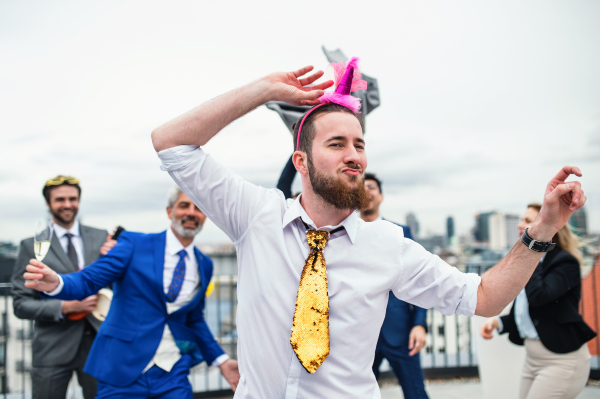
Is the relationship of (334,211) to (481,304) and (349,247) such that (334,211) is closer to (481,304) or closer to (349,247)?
(349,247)

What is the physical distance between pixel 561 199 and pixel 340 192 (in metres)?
0.78

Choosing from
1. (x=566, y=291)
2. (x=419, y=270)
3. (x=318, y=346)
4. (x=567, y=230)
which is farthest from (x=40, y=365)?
(x=567, y=230)

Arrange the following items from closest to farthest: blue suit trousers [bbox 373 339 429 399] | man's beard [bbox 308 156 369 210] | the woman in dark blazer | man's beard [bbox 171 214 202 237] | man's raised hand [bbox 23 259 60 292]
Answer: man's beard [bbox 308 156 369 210] → man's raised hand [bbox 23 259 60 292] → man's beard [bbox 171 214 202 237] → the woman in dark blazer → blue suit trousers [bbox 373 339 429 399]

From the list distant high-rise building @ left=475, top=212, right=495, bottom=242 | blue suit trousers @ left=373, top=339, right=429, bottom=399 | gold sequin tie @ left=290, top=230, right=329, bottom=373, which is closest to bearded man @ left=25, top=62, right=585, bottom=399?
gold sequin tie @ left=290, top=230, right=329, bottom=373

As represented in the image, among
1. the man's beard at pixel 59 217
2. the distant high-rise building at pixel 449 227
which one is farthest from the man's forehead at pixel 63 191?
the distant high-rise building at pixel 449 227

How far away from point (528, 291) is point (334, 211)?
239cm

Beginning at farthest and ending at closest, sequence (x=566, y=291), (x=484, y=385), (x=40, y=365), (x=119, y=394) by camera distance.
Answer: (x=484, y=385), (x=40, y=365), (x=566, y=291), (x=119, y=394)

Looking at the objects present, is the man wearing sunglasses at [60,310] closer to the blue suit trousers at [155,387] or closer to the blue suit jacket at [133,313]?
the blue suit jacket at [133,313]

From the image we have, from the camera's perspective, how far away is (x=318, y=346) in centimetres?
149

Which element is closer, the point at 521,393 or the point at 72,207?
the point at 521,393

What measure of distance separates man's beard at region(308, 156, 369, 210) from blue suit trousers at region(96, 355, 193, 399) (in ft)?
5.60

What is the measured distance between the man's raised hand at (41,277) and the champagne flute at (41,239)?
265 millimetres

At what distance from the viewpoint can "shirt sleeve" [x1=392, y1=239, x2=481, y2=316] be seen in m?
1.63

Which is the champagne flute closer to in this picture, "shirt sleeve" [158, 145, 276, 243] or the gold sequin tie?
"shirt sleeve" [158, 145, 276, 243]
